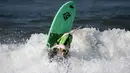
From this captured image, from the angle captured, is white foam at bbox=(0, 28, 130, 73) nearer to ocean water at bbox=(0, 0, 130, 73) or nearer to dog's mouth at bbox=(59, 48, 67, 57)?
ocean water at bbox=(0, 0, 130, 73)

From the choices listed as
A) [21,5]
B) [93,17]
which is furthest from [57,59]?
[21,5]

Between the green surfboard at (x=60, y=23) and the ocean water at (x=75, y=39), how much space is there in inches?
17.9

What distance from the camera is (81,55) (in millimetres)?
10852

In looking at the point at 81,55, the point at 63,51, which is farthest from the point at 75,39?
the point at 63,51

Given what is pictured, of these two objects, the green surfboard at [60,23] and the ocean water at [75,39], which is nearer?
the ocean water at [75,39]

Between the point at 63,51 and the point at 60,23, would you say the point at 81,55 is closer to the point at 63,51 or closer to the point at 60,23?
the point at 60,23

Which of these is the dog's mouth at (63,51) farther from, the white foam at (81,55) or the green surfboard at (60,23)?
the green surfboard at (60,23)

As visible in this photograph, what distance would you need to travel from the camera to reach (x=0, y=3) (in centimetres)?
2103

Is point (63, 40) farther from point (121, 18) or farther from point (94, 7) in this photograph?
point (94, 7)

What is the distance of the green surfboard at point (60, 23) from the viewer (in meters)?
10.5

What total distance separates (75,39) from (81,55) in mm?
1160

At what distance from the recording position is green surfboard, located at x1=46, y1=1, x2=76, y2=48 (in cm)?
1051

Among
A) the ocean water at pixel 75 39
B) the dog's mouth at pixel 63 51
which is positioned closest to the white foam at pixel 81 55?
the ocean water at pixel 75 39

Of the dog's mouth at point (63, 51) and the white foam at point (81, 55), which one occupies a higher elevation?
the dog's mouth at point (63, 51)
